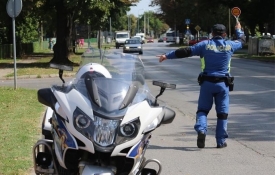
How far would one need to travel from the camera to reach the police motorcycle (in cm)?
443

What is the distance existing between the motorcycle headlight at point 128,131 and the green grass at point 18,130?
258 cm

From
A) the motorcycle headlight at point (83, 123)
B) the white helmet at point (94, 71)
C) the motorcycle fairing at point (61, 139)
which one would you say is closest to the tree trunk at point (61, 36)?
the white helmet at point (94, 71)

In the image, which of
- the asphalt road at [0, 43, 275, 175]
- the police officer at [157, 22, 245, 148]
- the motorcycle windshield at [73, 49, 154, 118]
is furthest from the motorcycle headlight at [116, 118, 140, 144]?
the police officer at [157, 22, 245, 148]

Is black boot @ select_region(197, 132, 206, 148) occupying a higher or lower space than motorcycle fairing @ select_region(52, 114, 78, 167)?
lower

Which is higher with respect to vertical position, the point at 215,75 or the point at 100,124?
the point at 215,75

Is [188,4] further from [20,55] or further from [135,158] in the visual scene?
[135,158]

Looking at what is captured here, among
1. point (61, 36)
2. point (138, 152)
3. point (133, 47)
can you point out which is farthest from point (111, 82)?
point (133, 47)

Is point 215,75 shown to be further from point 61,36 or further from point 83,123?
point 61,36

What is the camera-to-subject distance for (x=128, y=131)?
447 centimetres

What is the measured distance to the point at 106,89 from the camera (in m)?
4.80

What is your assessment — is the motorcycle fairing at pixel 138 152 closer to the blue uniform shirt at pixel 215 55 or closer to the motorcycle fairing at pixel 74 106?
the motorcycle fairing at pixel 74 106

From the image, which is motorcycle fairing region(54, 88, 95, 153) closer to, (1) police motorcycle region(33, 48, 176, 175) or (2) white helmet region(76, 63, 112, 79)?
(1) police motorcycle region(33, 48, 176, 175)

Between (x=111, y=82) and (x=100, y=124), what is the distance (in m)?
0.57

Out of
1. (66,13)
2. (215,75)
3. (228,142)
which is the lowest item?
(228,142)
